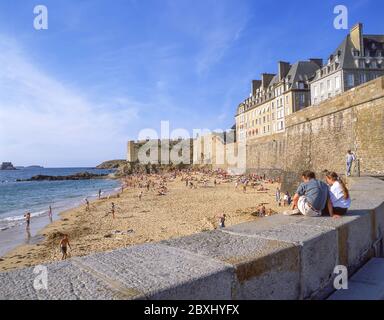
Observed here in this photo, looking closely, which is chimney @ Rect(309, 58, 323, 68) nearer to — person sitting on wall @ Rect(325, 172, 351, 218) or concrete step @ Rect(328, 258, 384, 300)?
person sitting on wall @ Rect(325, 172, 351, 218)

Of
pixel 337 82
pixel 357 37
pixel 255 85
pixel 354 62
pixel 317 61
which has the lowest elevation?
pixel 337 82

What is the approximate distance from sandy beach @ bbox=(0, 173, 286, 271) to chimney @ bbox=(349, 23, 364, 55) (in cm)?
2023

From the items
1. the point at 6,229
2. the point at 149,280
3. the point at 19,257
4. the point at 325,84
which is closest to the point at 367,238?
the point at 149,280

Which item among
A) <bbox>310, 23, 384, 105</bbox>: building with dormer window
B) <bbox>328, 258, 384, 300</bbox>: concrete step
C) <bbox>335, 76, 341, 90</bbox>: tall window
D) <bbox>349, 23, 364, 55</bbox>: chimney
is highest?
<bbox>349, 23, 364, 55</bbox>: chimney

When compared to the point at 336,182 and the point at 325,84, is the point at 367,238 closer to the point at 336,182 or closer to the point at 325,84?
the point at 336,182

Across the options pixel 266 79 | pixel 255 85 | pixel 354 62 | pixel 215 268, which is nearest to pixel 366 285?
pixel 215 268

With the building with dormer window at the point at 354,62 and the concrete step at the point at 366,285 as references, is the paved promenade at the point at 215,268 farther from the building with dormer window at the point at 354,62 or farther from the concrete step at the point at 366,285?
the building with dormer window at the point at 354,62

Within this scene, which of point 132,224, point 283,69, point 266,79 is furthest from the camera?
point 266,79

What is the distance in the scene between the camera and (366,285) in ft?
7.56

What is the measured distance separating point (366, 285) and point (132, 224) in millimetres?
19682

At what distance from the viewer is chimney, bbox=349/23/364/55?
1411 inches

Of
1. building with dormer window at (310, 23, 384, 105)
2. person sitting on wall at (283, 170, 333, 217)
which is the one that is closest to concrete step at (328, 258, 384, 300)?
person sitting on wall at (283, 170, 333, 217)

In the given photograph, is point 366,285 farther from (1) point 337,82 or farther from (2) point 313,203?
(1) point 337,82

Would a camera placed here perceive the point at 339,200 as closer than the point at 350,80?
Yes
